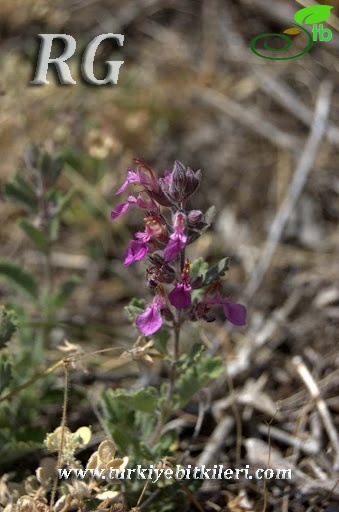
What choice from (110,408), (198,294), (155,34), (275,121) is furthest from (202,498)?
(155,34)

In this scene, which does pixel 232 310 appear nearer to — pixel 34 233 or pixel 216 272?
pixel 216 272

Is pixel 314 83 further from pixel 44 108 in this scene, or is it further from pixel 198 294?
pixel 198 294

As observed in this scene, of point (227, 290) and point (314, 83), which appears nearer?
point (227, 290)

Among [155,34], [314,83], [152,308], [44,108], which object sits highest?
[155,34]

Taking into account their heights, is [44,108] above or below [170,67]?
below

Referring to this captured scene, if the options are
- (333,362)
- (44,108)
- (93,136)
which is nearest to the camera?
(333,362)

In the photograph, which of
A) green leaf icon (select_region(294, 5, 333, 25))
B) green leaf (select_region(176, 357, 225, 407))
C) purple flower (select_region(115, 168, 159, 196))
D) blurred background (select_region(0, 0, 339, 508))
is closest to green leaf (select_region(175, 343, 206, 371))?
green leaf (select_region(176, 357, 225, 407))
